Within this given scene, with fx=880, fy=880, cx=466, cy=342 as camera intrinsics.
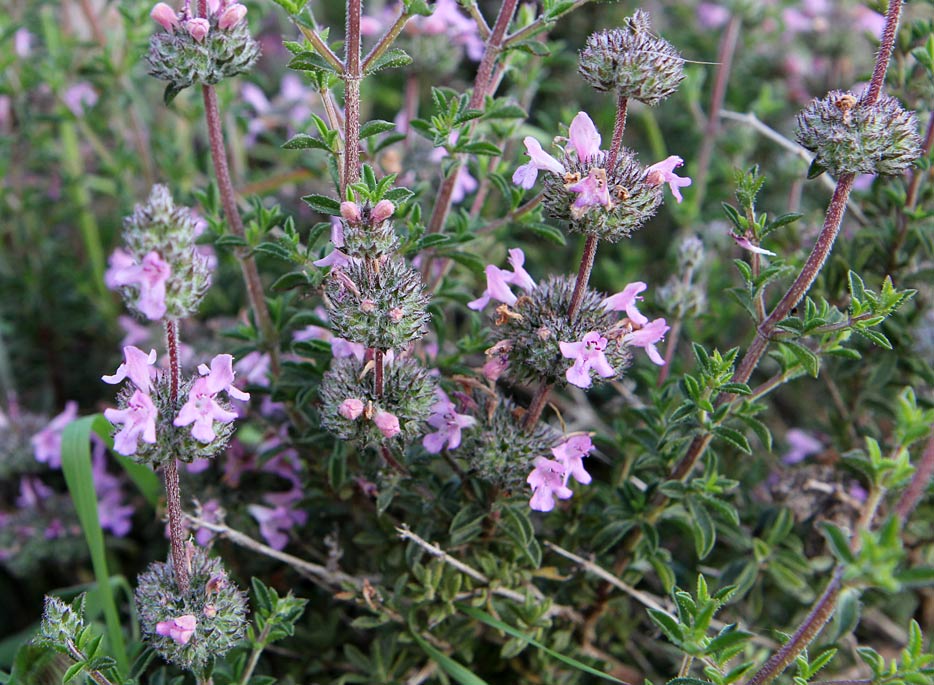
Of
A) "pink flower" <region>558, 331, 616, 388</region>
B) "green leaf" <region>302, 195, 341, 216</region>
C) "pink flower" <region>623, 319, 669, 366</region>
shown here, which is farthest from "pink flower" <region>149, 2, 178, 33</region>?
"pink flower" <region>623, 319, 669, 366</region>

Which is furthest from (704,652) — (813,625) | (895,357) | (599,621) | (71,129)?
(71,129)

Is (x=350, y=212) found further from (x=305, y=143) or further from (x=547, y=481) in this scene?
(x=547, y=481)

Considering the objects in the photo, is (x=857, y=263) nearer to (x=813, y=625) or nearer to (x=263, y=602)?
(x=813, y=625)

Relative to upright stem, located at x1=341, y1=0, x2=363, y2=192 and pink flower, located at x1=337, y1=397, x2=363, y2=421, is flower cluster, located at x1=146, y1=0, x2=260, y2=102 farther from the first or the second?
pink flower, located at x1=337, y1=397, x2=363, y2=421

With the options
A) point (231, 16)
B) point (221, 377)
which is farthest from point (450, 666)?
point (231, 16)

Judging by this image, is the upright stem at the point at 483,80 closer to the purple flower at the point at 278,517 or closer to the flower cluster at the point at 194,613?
the purple flower at the point at 278,517

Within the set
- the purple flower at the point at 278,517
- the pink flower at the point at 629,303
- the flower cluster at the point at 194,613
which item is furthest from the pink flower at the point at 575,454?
the purple flower at the point at 278,517
